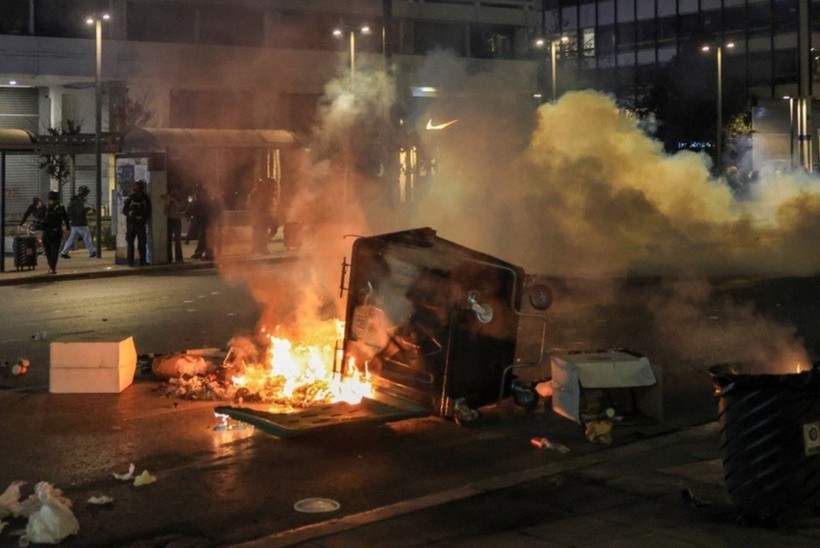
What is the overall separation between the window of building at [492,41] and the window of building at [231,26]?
6130 millimetres

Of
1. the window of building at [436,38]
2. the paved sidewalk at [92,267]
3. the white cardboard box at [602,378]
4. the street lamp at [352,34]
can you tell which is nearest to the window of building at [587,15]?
the window of building at [436,38]

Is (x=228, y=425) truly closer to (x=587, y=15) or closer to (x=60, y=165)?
(x=60, y=165)

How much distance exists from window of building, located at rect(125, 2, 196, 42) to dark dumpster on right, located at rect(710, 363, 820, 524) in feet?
92.2

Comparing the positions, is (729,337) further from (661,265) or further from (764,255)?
(764,255)

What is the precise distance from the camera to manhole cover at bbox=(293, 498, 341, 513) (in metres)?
5.35

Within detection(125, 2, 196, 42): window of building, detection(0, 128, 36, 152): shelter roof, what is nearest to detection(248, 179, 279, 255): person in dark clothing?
detection(0, 128, 36, 152): shelter roof

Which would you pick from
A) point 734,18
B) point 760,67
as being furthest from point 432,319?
point 734,18

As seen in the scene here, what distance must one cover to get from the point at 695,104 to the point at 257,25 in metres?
20.6

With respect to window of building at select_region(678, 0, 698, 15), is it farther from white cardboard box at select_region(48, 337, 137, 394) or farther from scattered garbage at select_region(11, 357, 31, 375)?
white cardboard box at select_region(48, 337, 137, 394)

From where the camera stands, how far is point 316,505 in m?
5.41

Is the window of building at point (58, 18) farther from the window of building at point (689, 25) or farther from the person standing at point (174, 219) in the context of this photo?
the window of building at point (689, 25)

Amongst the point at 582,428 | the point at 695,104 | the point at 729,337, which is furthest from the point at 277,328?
the point at 695,104

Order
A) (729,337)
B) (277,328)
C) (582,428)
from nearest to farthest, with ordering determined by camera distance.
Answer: (582,428) → (277,328) → (729,337)

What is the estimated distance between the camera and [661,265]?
17.2 meters
